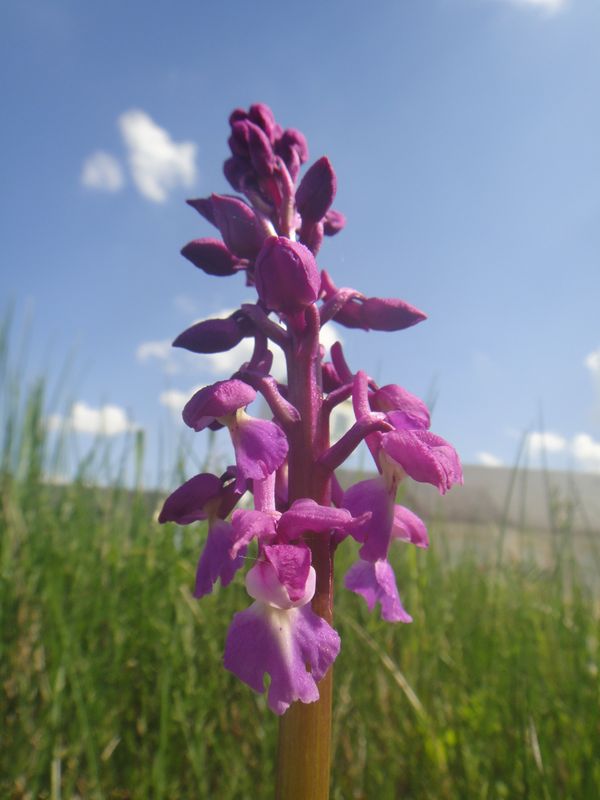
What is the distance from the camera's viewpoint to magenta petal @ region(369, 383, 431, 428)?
1.14 m

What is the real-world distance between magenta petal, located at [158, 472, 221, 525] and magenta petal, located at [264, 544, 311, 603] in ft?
0.64

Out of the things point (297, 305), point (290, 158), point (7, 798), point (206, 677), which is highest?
point (290, 158)

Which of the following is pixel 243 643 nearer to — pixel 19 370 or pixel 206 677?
pixel 206 677

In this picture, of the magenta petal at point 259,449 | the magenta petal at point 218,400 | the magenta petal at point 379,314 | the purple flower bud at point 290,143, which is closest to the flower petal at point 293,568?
the magenta petal at point 259,449

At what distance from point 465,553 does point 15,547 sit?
6.87 ft

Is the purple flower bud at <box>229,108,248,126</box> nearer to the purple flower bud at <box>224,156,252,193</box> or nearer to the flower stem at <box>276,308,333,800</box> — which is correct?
the purple flower bud at <box>224,156,252,193</box>

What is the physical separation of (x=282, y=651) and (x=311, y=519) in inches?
7.0

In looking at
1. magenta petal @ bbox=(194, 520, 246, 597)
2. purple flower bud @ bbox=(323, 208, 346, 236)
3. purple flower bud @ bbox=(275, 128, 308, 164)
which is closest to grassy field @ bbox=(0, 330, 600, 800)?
magenta petal @ bbox=(194, 520, 246, 597)

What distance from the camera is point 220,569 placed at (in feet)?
3.54

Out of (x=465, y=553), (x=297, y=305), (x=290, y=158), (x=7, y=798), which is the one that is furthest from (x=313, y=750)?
(x=465, y=553)

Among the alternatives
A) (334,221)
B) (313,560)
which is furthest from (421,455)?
(334,221)

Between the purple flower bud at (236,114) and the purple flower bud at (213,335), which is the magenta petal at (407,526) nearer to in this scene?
the purple flower bud at (213,335)

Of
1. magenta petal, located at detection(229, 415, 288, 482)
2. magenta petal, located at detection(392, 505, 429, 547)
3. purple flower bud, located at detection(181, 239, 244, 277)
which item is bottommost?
magenta petal, located at detection(392, 505, 429, 547)

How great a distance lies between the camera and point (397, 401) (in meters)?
1.15
